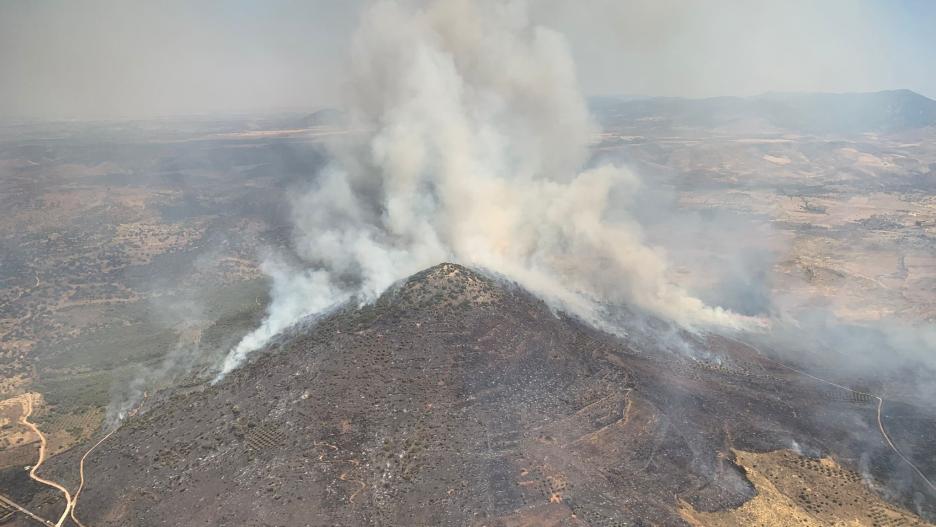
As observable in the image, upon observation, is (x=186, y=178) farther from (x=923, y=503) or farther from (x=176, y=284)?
(x=923, y=503)

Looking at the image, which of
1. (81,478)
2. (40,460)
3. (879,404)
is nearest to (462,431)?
(81,478)

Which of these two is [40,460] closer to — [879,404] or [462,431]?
[462,431]

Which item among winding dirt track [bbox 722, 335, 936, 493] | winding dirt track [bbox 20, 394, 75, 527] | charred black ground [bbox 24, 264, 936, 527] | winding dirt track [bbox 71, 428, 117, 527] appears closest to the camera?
charred black ground [bbox 24, 264, 936, 527]

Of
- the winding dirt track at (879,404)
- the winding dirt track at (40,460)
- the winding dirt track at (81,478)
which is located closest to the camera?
the winding dirt track at (81,478)

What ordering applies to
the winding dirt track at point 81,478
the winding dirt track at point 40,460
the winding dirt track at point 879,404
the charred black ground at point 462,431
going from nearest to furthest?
the charred black ground at point 462,431
the winding dirt track at point 81,478
the winding dirt track at point 40,460
the winding dirt track at point 879,404

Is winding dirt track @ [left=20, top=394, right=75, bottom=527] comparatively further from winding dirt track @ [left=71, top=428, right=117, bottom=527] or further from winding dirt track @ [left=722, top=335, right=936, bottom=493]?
winding dirt track @ [left=722, top=335, right=936, bottom=493]

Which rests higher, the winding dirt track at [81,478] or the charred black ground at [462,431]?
the charred black ground at [462,431]

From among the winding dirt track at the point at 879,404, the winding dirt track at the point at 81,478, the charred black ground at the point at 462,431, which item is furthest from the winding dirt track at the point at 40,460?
the winding dirt track at the point at 879,404

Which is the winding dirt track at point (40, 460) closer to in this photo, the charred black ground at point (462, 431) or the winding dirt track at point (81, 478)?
the winding dirt track at point (81, 478)

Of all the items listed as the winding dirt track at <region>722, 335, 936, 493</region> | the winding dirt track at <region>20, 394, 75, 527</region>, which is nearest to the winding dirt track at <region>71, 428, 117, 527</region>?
the winding dirt track at <region>20, 394, 75, 527</region>

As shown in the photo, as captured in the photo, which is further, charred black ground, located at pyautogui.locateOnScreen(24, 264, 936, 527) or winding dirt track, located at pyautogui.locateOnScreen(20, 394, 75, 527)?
winding dirt track, located at pyautogui.locateOnScreen(20, 394, 75, 527)
